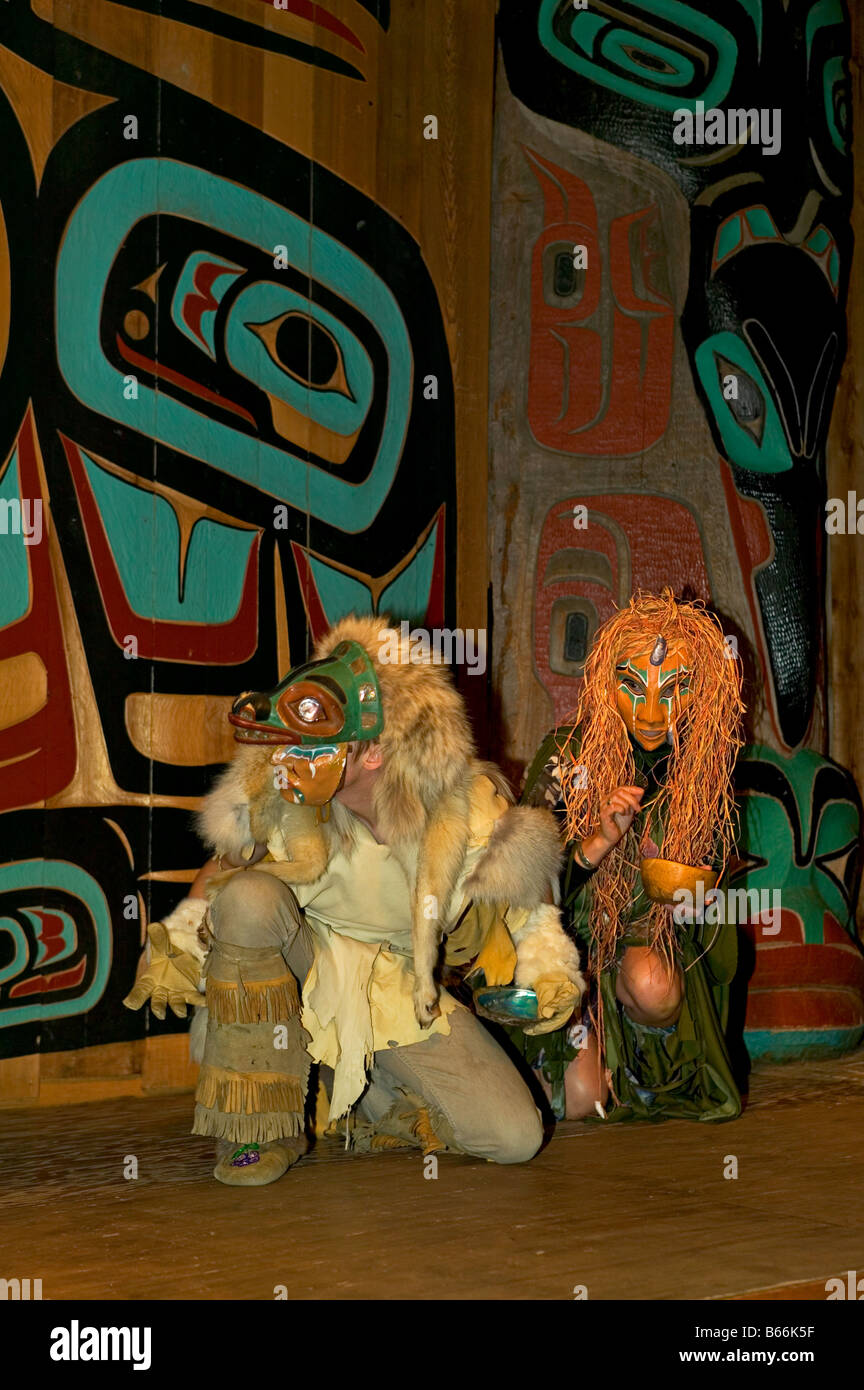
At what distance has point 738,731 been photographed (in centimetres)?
346

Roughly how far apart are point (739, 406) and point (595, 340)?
50cm

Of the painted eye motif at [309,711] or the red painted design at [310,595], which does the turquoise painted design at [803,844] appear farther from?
the painted eye motif at [309,711]

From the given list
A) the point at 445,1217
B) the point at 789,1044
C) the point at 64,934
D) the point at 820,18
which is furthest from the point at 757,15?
the point at 445,1217

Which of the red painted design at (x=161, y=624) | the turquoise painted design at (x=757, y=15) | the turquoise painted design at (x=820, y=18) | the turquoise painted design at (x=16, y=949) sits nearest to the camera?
the turquoise painted design at (x=16, y=949)

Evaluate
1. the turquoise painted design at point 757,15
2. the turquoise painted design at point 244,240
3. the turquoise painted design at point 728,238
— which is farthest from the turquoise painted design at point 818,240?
the turquoise painted design at point 244,240

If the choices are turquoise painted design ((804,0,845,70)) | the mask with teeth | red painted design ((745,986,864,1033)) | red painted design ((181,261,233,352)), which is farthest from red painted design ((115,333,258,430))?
turquoise painted design ((804,0,845,70))

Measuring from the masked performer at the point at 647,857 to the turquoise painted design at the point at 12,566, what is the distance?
1284 millimetres

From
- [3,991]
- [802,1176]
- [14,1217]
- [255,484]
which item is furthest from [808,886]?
[14,1217]

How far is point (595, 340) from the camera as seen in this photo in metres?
4.58

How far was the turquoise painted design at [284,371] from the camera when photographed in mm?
4059

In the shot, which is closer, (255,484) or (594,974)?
(594,974)

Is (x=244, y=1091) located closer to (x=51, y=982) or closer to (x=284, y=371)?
(x=51, y=982)

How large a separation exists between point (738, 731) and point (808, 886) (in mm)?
1279

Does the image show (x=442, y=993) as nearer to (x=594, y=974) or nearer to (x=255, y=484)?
(x=594, y=974)
